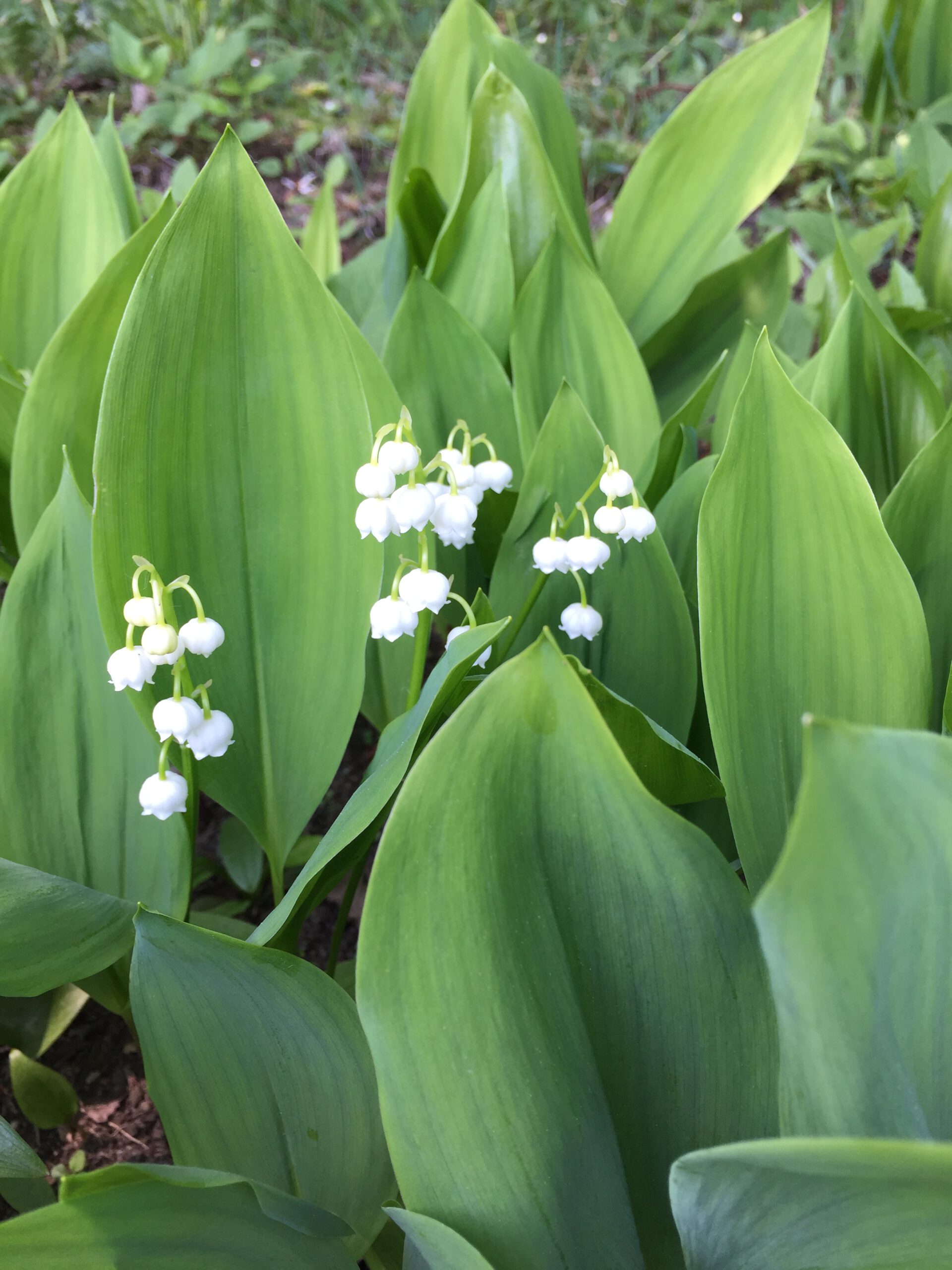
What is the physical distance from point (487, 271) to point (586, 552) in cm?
67

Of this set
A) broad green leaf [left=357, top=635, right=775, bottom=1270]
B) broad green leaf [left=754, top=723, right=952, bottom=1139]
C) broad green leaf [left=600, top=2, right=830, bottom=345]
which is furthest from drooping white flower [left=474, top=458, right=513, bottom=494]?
broad green leaf [left=600, top=2, right=830, bottom=345]

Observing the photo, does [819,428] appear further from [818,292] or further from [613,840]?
[818,292]

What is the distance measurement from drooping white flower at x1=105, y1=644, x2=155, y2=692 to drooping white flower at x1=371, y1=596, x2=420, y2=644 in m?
0.19

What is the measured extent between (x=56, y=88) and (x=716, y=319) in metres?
3.35

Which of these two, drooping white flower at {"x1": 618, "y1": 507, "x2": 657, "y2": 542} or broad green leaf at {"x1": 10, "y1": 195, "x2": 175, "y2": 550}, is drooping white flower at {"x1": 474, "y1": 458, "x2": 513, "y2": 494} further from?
broad green leaf at {"x1": 10, "y1": 195, "x2": 175, "y2": 550}

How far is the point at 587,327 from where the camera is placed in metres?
1.31

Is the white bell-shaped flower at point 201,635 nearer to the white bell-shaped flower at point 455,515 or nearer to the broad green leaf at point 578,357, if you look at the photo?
the white bell-shaped flower at point 455,515

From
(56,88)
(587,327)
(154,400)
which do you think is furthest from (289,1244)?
(56,88)

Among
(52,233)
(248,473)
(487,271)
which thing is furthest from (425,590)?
(52,233)

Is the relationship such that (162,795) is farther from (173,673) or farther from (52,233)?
(52,233)

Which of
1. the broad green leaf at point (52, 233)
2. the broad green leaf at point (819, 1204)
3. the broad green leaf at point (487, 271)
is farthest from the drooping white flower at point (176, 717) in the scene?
the broad green leaf at point (52, 233)

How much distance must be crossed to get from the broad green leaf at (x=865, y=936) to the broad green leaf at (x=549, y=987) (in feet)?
0.32

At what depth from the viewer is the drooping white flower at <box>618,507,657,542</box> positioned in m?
0.88

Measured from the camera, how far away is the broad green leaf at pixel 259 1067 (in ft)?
2.34
